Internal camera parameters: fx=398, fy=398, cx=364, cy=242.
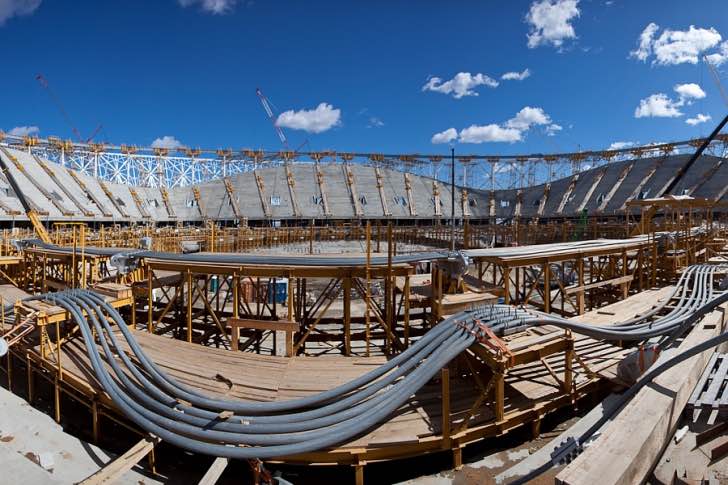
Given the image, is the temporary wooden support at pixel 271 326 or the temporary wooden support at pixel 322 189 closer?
the temporary wooden support at pixel 271 326

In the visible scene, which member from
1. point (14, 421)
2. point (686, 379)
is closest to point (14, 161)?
point (14, 421)

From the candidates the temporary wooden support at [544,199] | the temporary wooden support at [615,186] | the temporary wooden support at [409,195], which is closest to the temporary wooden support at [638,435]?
the temporary wooden support at [615,186]

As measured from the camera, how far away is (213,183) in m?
63.0

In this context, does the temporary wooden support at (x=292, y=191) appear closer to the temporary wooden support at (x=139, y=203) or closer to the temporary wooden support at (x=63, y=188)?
the temporary wooden support at (x=139, y=203)

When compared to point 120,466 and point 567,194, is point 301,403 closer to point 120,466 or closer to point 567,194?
point 120,466

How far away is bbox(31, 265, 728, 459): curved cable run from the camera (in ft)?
Result: 22.1

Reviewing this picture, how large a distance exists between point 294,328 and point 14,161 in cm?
5746

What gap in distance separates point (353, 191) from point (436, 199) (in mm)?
14127

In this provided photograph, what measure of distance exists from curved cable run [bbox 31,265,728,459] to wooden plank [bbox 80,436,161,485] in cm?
39

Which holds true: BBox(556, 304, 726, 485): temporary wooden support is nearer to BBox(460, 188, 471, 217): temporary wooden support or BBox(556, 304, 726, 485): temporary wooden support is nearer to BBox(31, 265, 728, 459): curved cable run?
BBox(31, 265, 728, 459): curved cable run

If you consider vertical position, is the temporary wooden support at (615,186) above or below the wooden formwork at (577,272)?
above

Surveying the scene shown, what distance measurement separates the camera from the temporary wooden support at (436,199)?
2564 inches

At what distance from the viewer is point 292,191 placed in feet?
207

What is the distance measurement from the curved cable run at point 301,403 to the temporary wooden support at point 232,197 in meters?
51.6
